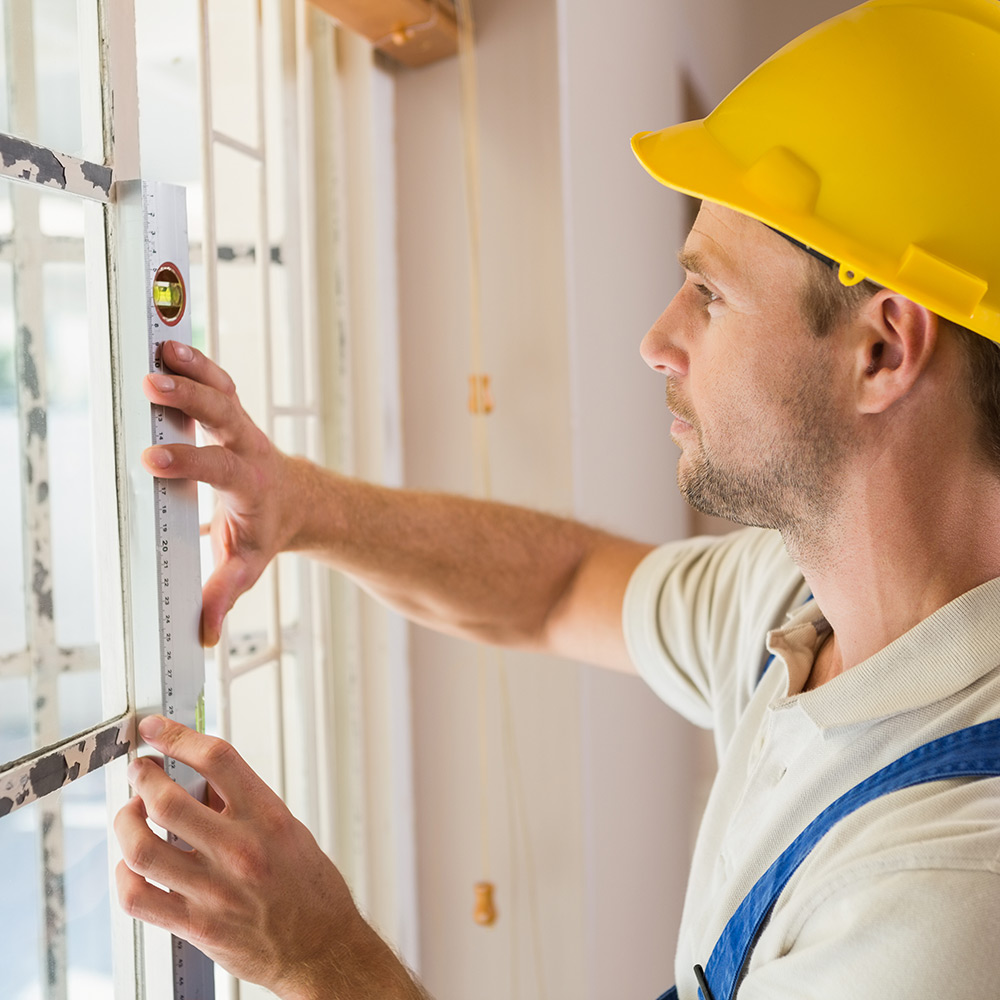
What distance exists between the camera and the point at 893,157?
0.94m

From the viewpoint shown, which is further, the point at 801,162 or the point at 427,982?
the point at 427,982

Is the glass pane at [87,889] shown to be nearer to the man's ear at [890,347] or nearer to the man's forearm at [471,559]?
the man's forearm at [471,559]

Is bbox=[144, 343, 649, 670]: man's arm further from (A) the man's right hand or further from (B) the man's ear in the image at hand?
(B) the man's ear

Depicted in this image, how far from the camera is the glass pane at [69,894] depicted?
919mm

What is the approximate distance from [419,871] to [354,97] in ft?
4.88

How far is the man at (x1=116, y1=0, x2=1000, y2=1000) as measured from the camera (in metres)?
0.85

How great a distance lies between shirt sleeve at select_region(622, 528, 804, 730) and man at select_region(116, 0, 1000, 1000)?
98mm

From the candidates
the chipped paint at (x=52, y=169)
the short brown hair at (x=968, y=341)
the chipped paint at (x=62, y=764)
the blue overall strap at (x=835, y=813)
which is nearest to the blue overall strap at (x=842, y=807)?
the blue overall strap at (x=835, y=813)

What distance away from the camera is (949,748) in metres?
0.88

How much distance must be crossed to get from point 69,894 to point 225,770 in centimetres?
27

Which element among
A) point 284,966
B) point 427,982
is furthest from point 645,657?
point 427,982

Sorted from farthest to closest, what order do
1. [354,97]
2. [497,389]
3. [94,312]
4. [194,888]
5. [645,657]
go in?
[497,389] < [354,97] < [645,657] < [94,312] < [194,888]

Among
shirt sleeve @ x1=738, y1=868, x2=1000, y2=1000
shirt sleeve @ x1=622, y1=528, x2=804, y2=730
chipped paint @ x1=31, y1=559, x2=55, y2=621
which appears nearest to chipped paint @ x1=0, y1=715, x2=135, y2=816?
chipped paint @ x1=31, y1=559, x2=55, y2=621

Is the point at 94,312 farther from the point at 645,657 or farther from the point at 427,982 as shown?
the point at 427,982
